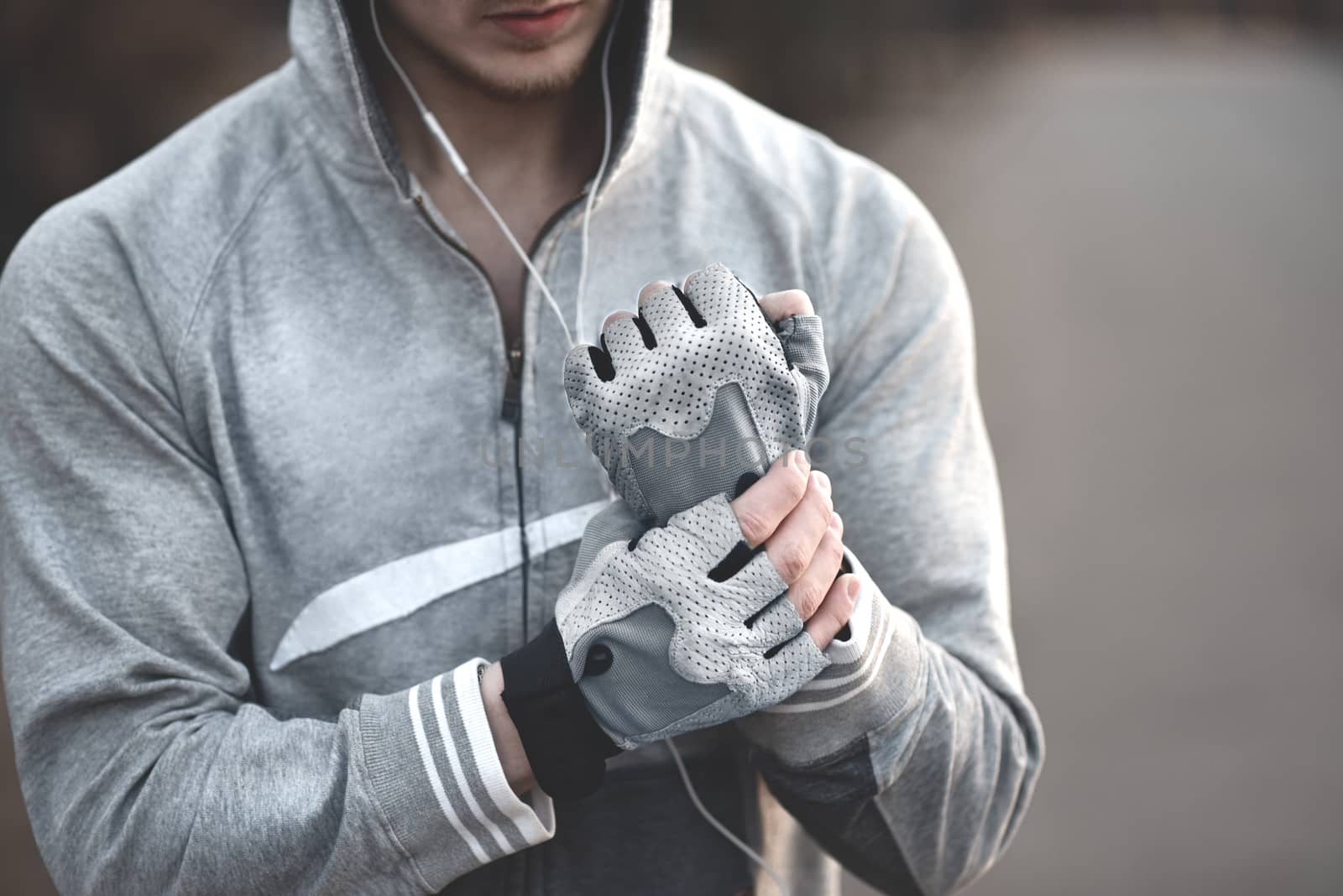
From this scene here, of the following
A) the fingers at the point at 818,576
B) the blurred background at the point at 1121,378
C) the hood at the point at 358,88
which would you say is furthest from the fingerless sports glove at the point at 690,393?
the blurred background at the point at 1121,378

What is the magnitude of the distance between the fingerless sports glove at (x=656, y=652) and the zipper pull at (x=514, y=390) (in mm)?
256

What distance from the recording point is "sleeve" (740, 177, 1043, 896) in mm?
1575

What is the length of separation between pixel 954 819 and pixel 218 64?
18.6 ft

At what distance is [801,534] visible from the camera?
55.9 inches

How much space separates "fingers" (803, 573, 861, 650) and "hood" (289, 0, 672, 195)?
59 centimetres

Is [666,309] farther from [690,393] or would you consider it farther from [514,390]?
[514,390]

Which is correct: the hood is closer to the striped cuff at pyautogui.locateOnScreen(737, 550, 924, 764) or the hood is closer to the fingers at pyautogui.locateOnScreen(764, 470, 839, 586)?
the fingers at pyautogui.locateOnScreen(764, 470, 839, 586)

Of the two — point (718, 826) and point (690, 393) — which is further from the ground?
point (690, 393)

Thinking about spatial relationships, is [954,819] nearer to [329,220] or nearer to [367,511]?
[367,511]

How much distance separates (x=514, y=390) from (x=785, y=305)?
0.36 m

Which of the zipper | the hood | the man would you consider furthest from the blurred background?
the hood

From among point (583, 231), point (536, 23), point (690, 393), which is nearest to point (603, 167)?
point (583, 231)

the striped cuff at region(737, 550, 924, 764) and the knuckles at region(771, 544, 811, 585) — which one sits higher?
the knuckles at region(771, 544, 811, 585)

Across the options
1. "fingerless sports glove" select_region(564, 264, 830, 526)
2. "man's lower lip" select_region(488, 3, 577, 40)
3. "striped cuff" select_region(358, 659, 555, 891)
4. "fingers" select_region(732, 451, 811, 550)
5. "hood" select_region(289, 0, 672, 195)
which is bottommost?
"striped cuff" select_region(358, 659, 555, 891)
